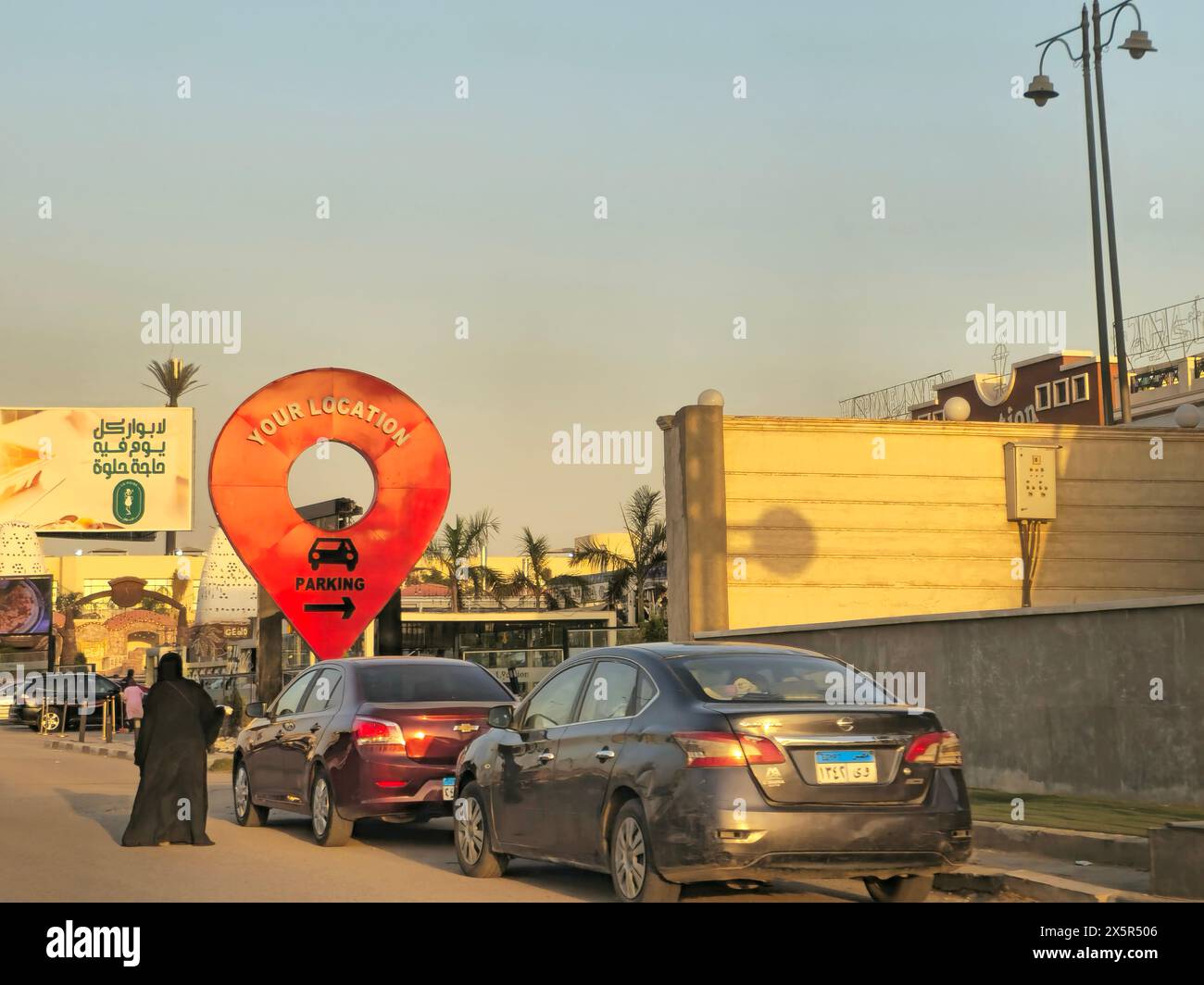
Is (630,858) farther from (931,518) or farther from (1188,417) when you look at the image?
(1188,417)

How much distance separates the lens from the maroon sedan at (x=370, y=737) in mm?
13680

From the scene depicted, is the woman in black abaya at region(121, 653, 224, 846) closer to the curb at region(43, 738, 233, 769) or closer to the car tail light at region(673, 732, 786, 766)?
the car tail light at region(673, 732, 786, 766)

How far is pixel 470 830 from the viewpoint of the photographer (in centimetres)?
1186

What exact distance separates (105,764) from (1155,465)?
19.6 meters

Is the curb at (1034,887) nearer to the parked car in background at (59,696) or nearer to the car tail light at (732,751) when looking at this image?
the car tail light at (732,751)

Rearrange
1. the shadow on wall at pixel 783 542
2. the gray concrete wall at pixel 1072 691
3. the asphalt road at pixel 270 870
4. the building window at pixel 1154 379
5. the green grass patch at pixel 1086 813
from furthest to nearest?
the building window at pixel 1154 379 → the shadow on wall at pixel 783 542 → the gray concrete wall at pixel 1072 691 → the green grass patch at pixel 1086 813 → the asphalt road at pixel 270 870

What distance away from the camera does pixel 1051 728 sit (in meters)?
17.4

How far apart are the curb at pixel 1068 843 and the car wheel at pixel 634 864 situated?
3282mm

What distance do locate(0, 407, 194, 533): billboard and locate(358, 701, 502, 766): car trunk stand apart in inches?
2376

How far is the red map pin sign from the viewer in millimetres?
23266

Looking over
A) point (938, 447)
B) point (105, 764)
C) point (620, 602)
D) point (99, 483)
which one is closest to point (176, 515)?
point (99, 483)

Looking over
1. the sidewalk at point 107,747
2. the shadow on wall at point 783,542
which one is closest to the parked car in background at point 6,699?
the sidewalk at point 107,747

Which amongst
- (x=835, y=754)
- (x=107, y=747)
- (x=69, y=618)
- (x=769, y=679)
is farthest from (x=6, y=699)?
(x=835, y=754)
